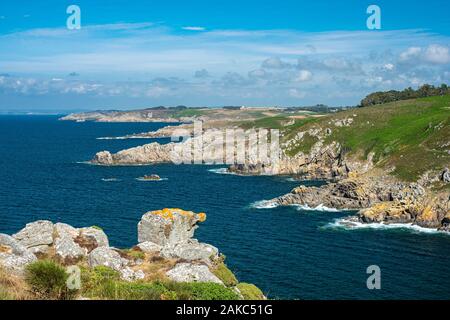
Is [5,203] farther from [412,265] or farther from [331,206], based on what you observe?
[412,265]

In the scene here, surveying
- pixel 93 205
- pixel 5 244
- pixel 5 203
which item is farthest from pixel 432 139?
pixel 5 244

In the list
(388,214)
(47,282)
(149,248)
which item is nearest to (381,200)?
(388,214)

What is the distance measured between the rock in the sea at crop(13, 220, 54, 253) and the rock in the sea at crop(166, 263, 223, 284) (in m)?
11.0

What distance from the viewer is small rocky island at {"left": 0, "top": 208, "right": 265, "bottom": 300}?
66.3 feet

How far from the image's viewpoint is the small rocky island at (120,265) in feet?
66.3

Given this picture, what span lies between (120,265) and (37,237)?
815 cm

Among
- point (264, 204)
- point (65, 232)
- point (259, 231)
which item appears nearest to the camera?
A: point (65, 232)

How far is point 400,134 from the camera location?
150 meters

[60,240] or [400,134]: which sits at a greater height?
[400,134]

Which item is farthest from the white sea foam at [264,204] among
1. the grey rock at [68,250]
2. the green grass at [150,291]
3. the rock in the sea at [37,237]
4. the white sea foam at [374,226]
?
the green grass at [150,291]

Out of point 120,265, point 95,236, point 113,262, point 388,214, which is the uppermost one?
point 95,236

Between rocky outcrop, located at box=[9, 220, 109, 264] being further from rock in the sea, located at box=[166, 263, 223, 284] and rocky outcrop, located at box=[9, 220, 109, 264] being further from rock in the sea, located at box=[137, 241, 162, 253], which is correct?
rock in the sea, located at box=[166, 263, 223, 284]

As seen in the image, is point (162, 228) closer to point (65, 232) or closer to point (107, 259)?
point (65, 232)

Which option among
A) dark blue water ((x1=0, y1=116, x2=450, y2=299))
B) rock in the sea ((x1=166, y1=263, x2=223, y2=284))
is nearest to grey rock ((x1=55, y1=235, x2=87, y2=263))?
rock in the sea ((x1=166, y1=263, x2=223, y2=284))
